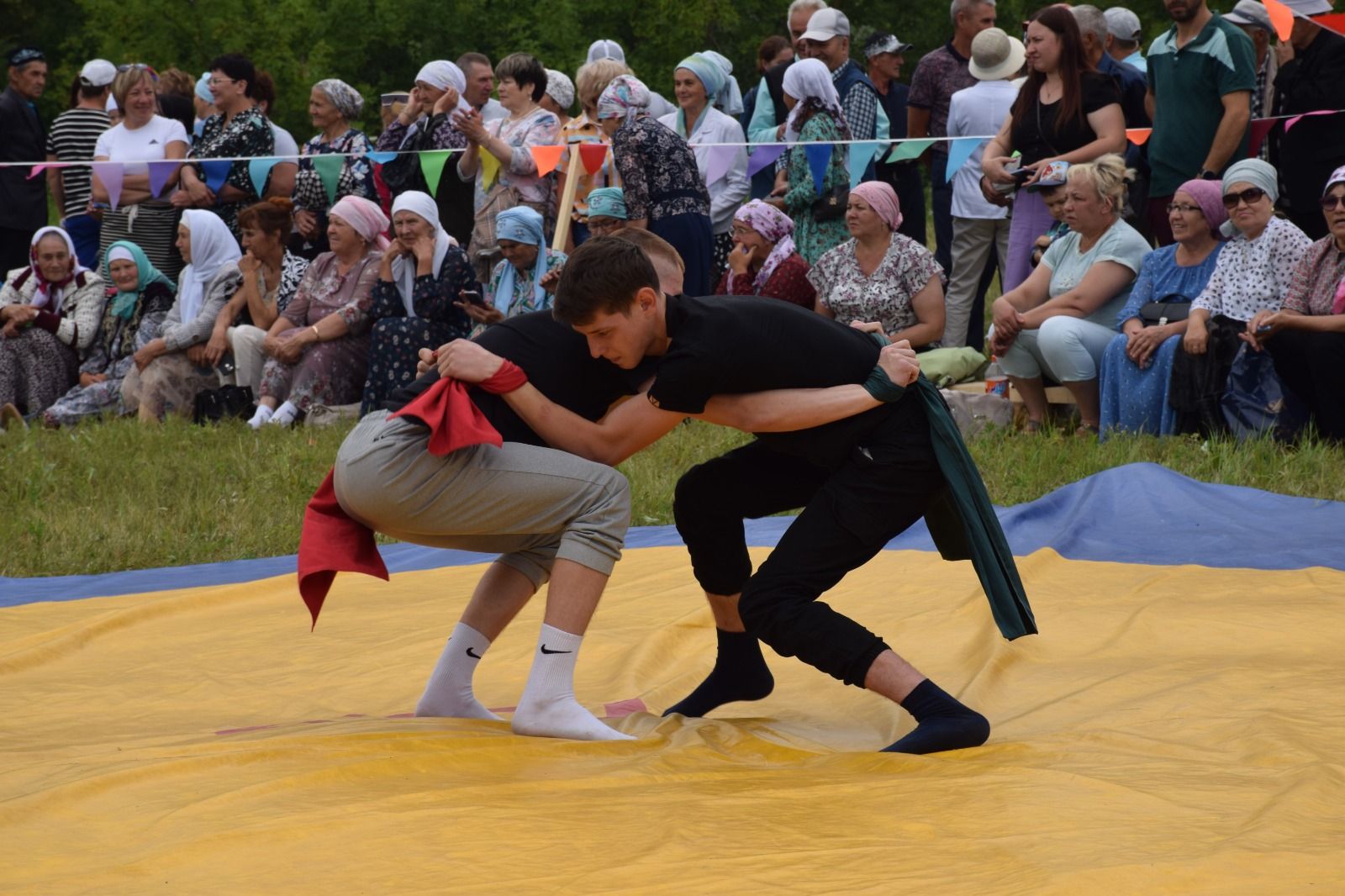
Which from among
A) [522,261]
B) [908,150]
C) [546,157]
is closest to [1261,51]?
[908,150]

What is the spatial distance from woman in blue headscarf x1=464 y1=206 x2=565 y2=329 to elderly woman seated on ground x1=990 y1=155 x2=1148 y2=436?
9.14 ft

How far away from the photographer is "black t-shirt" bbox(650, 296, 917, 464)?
3.81 meters

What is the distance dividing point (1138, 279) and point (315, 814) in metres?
6.04

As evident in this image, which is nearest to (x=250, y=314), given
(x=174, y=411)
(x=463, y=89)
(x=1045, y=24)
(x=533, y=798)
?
(x=174, y=411)

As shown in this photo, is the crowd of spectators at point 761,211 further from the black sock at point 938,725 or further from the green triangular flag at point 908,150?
the black sock at point 938,725

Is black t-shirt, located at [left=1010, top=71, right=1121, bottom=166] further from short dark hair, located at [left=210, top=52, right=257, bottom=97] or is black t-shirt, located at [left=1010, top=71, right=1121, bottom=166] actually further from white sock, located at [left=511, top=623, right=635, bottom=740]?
white sock, located at [left=511, top=623, right=635, bottom=740]

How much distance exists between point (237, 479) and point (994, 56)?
5036 mm

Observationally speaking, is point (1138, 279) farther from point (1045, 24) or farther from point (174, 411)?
point (174, 411)

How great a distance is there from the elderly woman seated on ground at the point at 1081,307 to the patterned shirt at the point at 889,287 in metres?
0.57

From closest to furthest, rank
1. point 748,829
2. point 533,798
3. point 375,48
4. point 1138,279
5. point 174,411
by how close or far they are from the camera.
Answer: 1. point 748,829
2. point 533,798
3. point 1138,279
4. point 174,411
5. point 375,48

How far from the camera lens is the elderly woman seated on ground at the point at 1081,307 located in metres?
8.14

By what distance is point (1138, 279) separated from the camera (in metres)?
8.16

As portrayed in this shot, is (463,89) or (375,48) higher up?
(463,89)

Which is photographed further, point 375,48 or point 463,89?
point 375,48
